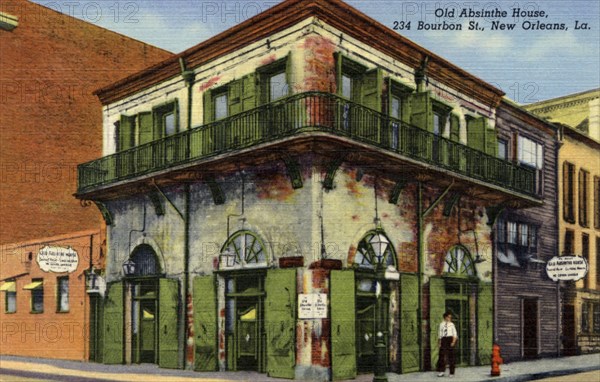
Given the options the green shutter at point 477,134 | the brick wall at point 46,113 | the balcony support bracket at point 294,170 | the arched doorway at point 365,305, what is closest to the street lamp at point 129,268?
the balcony support bracket at point 294,170

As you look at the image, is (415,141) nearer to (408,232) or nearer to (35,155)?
(408,232)

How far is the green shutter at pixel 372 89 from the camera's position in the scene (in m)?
17.1

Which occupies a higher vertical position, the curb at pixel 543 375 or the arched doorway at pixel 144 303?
the arched doorway at pixel 144 303

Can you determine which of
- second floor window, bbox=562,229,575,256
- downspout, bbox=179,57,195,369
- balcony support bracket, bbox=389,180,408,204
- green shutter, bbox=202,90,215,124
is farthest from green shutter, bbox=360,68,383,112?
second floor window, bbox=562,229,575,256

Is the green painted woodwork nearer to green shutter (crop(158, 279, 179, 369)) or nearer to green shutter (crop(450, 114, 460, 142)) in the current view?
green shutter (crop(158, 279, 179, 369))

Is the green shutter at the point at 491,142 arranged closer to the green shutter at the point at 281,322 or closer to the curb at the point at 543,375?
the curb at the point at 543,375

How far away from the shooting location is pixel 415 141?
59.6ft

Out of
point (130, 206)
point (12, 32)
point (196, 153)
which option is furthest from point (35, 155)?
point (196, 153)

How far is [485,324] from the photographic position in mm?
20859

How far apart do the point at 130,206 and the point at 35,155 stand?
22.5ft

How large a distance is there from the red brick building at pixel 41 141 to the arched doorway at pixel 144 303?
3.66 metres

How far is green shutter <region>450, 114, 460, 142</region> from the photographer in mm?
20891

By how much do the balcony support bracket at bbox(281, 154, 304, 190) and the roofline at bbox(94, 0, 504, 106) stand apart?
3.19 m

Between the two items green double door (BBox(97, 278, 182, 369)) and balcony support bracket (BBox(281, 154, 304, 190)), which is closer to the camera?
A: balcony support bracket (BBox(281, 154, 304, 190))
